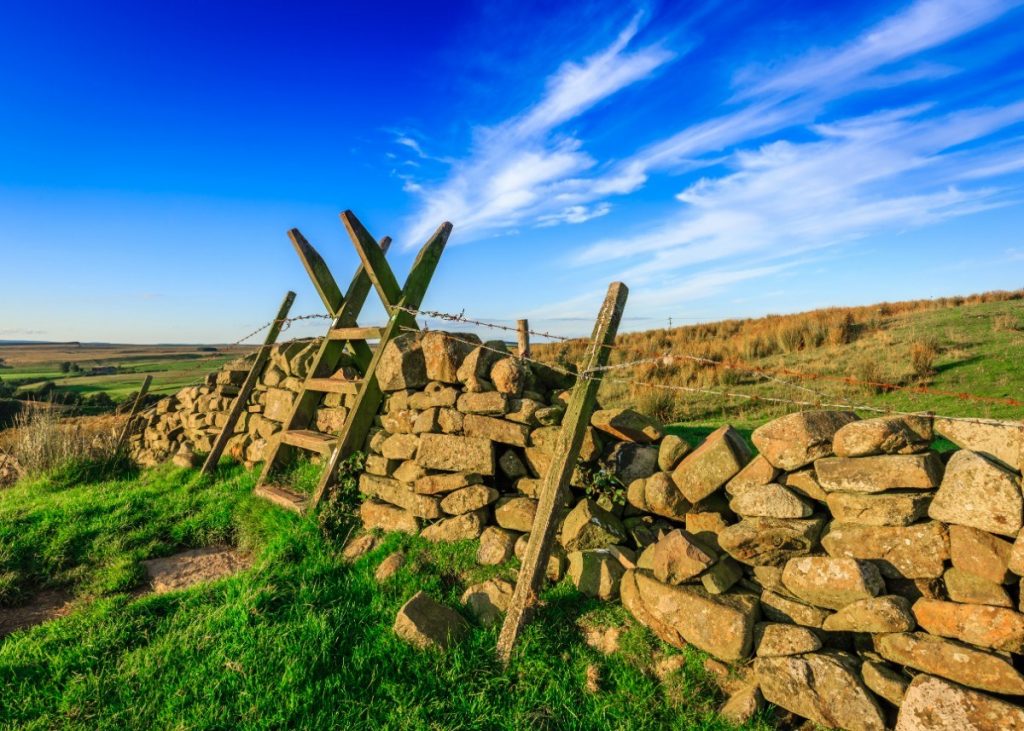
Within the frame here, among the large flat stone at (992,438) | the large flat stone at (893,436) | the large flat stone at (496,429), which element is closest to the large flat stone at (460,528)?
the large flat stone at (496,429)

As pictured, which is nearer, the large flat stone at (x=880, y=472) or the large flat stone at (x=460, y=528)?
the large flat stone at (x=880, y=472)

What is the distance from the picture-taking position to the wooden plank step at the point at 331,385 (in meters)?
6.83

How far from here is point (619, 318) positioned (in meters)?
4.27

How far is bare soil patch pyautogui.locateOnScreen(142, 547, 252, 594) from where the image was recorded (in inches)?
214

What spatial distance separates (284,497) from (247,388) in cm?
327

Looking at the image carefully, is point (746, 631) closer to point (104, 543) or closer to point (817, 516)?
point (817, 516)

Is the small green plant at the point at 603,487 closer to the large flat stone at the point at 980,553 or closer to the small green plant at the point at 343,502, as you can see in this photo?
the large flat stone at the point at 980,553

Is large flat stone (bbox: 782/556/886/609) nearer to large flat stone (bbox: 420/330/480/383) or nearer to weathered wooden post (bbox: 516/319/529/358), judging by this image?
weathered wooden post (bbox: 516/319/529/358)

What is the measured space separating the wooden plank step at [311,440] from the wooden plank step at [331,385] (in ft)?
1.90

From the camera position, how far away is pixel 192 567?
230 inches

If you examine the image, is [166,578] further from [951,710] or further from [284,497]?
[951,710]

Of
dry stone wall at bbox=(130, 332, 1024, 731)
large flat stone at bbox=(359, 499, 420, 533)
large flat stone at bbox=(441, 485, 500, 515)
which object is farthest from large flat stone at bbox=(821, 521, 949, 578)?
large flat stone at bbox=(359, 499, 420, 533)

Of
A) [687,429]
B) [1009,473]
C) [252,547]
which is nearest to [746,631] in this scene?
[1009,473]

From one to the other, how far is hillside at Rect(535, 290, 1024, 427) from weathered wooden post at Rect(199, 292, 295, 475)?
15.6 ft
